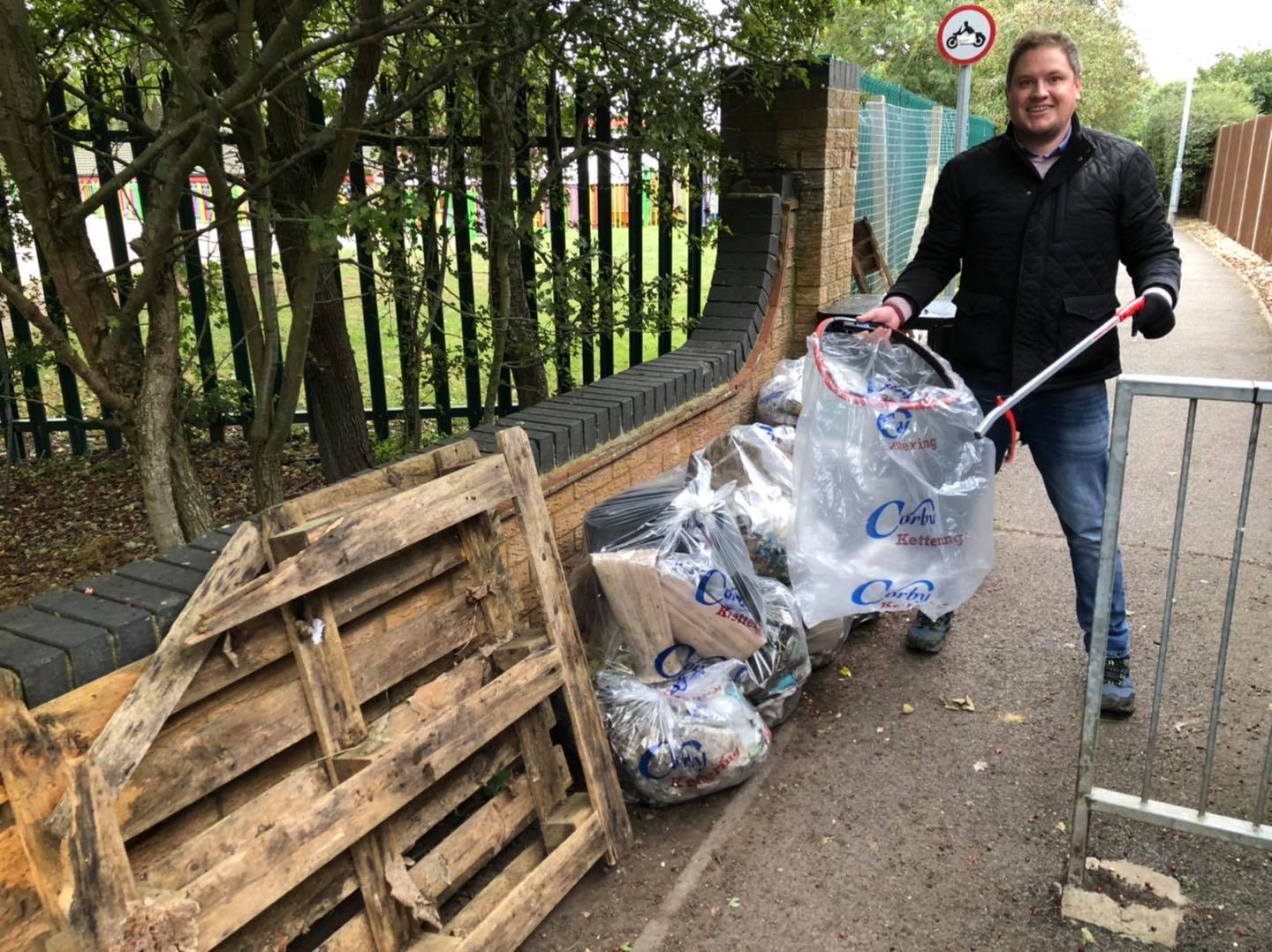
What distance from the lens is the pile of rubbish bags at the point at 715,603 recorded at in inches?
109

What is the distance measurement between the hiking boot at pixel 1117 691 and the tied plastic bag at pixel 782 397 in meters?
1.74

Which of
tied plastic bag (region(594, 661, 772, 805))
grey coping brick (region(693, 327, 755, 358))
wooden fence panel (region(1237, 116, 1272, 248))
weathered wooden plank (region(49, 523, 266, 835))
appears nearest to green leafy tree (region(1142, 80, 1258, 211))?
wooden fence panel (region(1237, 116, 1272, 248))

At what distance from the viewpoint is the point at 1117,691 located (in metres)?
3.12

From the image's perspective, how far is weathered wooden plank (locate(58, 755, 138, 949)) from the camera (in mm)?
1529

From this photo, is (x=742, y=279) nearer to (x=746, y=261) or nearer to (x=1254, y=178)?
(x=746, y=261)

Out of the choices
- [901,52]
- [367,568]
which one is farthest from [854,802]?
[901,52]

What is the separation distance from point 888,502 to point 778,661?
2.11 ft

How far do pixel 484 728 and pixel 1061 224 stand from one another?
219 cm

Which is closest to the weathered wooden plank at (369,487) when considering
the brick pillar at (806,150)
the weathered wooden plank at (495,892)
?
the weathered wooden plank at (495,892)

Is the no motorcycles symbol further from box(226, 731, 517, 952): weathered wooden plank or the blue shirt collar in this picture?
box(226, 731, 517, 952): weathered wooden plank

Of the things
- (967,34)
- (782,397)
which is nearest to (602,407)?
(782,397)

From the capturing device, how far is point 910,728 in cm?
316

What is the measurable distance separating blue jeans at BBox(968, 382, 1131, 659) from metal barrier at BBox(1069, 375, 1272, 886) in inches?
27.3

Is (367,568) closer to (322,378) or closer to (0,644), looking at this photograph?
(0,644)
